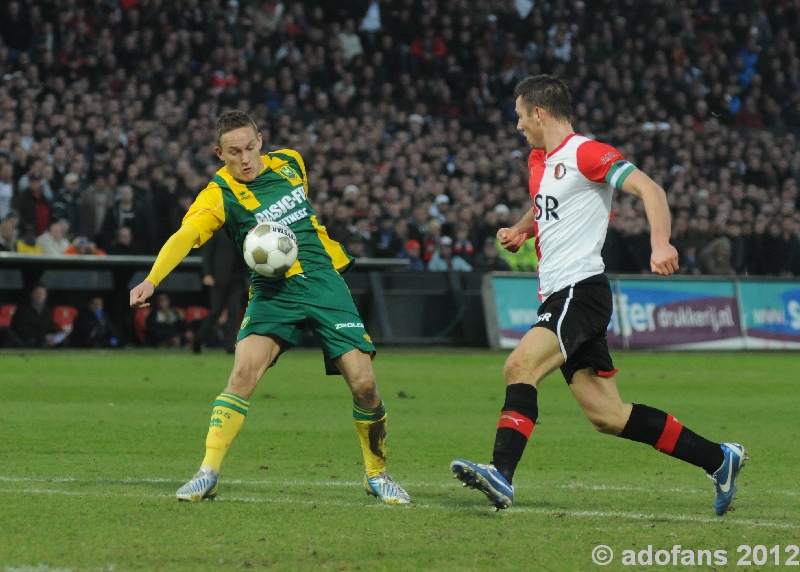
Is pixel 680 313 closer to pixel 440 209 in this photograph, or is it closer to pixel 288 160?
pixel 440 209

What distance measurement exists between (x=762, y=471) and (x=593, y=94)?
71.4 feet

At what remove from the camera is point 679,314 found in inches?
844

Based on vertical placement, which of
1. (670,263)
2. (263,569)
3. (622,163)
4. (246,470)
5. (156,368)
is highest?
(622,163)

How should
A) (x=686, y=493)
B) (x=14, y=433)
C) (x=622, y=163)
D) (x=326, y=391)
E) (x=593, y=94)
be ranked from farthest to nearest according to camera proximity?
(x=593, y=94) → (x=326, y=391) → (x=14, y=433) → (x=686, y=493) → (x=622, y=163)

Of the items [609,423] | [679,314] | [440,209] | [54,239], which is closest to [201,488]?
[609,423]

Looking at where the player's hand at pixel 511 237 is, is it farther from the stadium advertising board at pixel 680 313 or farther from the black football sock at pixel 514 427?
the stadium advertising board at pixel 680 313

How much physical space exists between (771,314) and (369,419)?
16462 mm

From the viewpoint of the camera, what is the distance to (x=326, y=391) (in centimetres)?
→ 1371

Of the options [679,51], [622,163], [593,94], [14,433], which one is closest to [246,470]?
[14,433]

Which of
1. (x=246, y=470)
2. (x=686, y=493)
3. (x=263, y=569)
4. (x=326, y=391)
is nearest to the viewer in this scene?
(x=263, y=569)

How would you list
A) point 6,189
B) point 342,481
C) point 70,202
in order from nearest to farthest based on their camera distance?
point 342,481
point 6,189
point 70,202

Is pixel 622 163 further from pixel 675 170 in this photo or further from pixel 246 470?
pixel 675 170

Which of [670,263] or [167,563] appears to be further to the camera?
[670,263]

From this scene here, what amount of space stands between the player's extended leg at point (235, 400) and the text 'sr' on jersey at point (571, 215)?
4.82ft
